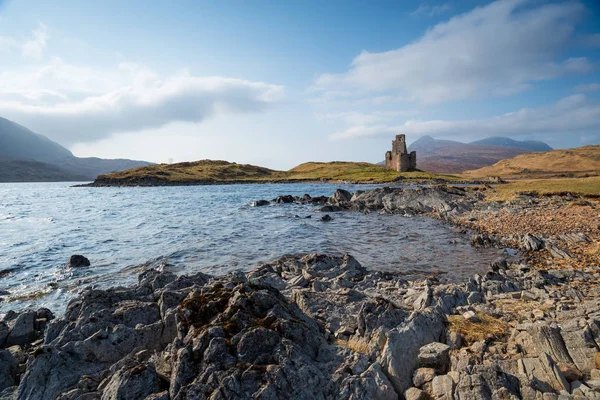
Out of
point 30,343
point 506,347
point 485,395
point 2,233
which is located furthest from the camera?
point 2,233

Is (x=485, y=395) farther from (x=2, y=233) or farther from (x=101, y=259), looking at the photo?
(x=2, y=233)

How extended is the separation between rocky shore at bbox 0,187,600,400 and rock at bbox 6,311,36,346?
3 centimetres

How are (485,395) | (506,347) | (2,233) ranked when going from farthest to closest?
(2,233)
(506,347)
(485,395)

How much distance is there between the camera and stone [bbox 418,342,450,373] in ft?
21.6

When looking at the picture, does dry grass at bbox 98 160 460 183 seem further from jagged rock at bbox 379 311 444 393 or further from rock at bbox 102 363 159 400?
rock at bbox 102 363 159 400

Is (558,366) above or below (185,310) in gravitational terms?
below

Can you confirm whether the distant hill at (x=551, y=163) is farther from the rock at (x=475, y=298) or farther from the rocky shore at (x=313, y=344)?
the rocky shore at (x=313, y=344)

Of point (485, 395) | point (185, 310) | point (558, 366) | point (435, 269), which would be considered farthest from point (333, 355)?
point (435, 269)

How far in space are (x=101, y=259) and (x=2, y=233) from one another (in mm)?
19919

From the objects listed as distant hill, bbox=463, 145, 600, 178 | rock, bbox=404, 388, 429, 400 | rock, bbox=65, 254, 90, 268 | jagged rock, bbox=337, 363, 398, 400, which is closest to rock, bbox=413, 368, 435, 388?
rock, bbox=404, 388, 429, 400

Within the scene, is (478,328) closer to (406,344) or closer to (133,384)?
(406,344)

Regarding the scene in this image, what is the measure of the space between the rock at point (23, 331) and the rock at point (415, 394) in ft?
39.0

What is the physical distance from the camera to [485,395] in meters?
→ 5.55

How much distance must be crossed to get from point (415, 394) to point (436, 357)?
1037 mm
